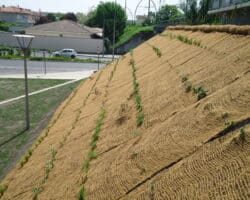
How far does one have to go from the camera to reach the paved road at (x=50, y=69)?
3175 cm

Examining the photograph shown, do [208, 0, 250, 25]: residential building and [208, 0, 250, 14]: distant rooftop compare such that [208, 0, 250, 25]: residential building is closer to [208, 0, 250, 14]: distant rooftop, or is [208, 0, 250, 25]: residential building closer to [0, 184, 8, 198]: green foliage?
[208, 0, 250, 14]: distant rooftop

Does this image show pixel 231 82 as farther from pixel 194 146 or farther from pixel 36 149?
pixel 36 149

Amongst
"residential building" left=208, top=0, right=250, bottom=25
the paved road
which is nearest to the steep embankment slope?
"residential building" left=208, top=0, right=250, bottom=25

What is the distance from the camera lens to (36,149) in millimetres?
8703

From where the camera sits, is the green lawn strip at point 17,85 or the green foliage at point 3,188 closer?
the green foliage at point 3,188

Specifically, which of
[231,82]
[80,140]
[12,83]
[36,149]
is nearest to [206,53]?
[231,82]

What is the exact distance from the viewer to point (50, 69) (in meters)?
36.5

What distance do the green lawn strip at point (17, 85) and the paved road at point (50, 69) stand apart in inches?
117

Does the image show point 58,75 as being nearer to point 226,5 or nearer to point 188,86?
point 226,5

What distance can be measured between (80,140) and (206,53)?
3.31m

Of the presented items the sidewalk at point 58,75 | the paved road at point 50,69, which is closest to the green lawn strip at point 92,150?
the sidewalk at point 58,75

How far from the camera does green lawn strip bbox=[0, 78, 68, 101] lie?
21466 mm

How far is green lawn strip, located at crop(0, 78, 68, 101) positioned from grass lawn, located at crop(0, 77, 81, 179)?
242mm

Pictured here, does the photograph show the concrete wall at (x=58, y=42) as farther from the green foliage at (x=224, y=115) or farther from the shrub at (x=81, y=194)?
the green foliage at (x=224, y=115)
